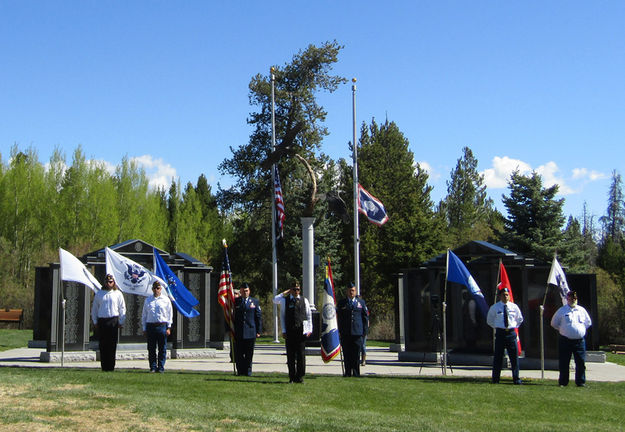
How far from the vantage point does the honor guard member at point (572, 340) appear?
13648 mm

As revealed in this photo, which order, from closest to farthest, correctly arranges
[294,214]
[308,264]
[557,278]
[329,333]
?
1. [329,333]
2. [557,278]
3. [308,264]
4. [294,214]

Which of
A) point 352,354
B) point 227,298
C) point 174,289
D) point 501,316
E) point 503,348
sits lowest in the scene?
point 352,354

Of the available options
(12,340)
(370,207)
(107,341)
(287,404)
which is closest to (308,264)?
(370,207)

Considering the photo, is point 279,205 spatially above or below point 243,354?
above

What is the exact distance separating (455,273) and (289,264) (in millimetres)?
28055

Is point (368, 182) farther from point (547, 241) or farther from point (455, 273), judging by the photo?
point (455, 273)

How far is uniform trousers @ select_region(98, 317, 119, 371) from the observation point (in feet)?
48.0

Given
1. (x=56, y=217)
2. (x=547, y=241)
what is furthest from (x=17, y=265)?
(x=547, y=241)

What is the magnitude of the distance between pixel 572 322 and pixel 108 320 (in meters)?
9.50

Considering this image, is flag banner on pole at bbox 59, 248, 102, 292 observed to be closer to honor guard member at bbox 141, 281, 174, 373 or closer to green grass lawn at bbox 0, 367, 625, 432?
honor guard member at bbox 141, 281, 174, 373

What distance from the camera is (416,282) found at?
20531 millimetres

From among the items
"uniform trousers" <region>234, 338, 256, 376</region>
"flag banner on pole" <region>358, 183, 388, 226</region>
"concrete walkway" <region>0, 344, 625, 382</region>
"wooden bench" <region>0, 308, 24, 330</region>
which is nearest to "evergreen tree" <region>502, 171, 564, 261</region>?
"flag banner on pole" <region>358, 183, 388, 226</region>

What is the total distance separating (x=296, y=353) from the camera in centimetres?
1323

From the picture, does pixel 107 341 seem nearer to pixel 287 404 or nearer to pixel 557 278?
pixel 287 404
